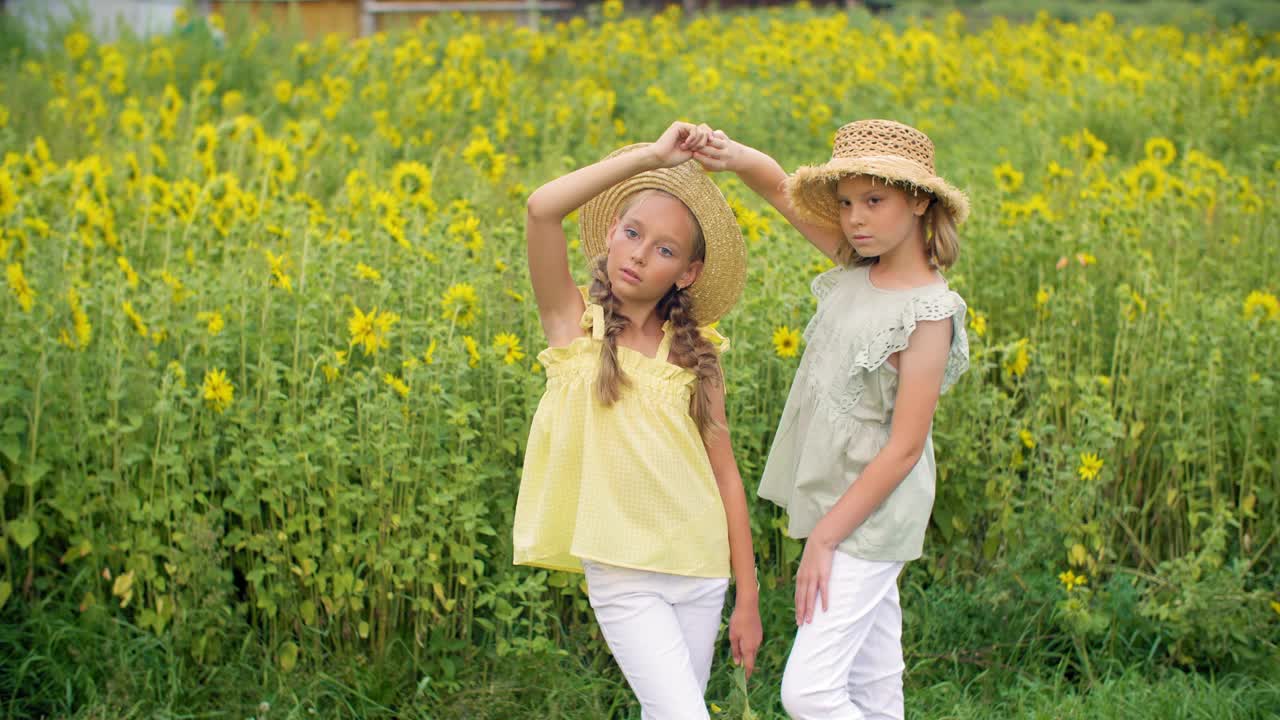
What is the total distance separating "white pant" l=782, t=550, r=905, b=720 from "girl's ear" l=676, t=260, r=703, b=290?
57 cm

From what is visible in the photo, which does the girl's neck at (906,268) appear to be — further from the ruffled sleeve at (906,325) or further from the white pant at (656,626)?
the white pant at (656,626)

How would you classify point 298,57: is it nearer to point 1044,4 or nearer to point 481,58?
point 481,58

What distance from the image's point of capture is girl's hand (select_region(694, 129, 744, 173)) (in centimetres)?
238

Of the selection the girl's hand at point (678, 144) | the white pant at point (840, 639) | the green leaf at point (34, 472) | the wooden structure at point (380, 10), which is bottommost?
the white pant at point (840, 639)

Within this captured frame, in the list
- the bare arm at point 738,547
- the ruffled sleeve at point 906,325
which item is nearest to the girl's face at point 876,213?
the ruffled sleeve at point 906,325

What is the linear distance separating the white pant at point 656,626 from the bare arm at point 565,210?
0.47 meters

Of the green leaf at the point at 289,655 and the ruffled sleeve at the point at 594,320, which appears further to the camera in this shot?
the green leaf at the point at 289,655

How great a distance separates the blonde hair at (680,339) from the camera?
2383 millimetres

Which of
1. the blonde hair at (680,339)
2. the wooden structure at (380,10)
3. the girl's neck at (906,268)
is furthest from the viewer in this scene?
the wooden structure at (380,10)

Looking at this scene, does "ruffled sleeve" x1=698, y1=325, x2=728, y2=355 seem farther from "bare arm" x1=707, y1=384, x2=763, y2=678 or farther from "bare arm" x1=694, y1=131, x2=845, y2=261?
"bare arm" x1=694, y1=131, x2=845, y2=261

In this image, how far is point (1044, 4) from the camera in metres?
13.6

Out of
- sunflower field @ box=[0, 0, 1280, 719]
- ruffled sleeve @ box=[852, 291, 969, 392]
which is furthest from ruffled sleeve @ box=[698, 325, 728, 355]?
sunflower field @ box=[0, 0, 1280, 719]

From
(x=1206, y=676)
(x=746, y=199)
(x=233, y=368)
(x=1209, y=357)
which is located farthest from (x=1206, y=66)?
(x=233, y=368)

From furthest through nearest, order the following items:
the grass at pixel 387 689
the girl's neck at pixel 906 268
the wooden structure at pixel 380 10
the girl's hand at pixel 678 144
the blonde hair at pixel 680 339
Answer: the wooden structure at pixel 380 10, the grass at pixel 387 689, the girl's neck at pixel 906 268, the blonde hair at pixel 680 339, the girl's hand at pixel 678 144
